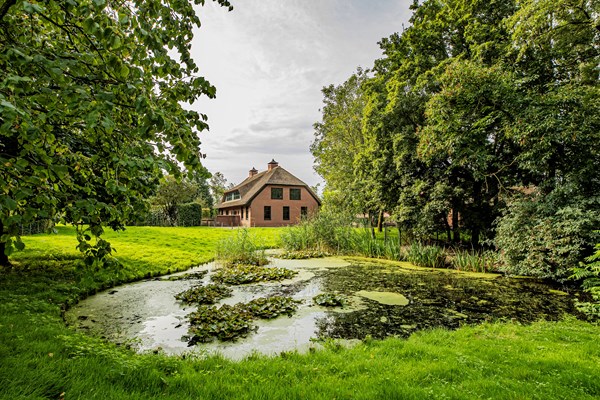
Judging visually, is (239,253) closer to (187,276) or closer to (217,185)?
(187,276)

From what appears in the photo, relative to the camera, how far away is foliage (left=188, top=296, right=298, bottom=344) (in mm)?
4797

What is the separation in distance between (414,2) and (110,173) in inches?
653

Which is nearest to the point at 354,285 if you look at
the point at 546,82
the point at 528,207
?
the point at 528,207

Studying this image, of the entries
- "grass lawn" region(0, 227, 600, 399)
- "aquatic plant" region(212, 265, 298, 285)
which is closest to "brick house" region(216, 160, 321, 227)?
"aquatic plant" region(212, 265, 298, 285)

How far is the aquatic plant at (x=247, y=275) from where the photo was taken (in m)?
8.67

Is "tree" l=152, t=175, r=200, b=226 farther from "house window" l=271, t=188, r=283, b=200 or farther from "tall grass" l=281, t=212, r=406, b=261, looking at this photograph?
"tall grass" l=281, t=212, r=406, b=261

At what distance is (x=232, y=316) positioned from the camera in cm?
545

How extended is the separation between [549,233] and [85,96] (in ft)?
35.0

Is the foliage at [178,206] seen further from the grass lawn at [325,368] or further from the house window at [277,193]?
the grass lawn at [325,368]

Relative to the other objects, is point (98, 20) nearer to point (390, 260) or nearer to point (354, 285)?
point (354, 285)

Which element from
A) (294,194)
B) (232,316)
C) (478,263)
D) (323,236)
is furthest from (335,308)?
(294,194)

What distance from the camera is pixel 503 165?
36.7ft

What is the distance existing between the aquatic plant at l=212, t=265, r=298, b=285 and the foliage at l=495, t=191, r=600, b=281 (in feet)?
22.5

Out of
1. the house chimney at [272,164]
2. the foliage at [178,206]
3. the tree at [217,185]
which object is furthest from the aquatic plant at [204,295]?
the tree at [217,185]
